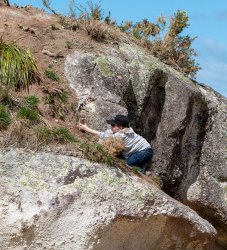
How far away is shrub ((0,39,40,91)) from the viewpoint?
13867 millimetres

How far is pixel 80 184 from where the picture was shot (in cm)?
1173

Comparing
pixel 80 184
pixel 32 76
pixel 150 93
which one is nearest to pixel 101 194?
pixel 80 184

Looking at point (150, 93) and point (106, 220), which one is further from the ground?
point (150, 93)

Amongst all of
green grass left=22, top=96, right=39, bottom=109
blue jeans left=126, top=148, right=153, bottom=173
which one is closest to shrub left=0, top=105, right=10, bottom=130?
green grass left=22, top=96, right=39, bottom=109

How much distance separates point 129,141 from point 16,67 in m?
2.54

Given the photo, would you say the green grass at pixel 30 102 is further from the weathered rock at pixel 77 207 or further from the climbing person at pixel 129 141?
the weathered rock at pixel 77 207

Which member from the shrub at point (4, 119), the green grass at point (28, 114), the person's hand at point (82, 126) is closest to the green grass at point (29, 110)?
the green grass at point (28, 114)

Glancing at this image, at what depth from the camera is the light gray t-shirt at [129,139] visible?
44.3 ft

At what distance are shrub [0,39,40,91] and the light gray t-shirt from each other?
6.08 ft

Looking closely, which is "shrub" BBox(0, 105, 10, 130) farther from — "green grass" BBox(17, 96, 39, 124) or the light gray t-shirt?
the light gray t-shirt

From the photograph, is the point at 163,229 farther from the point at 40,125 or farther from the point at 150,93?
the point at 150,93

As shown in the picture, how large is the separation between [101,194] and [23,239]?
4.59 feet

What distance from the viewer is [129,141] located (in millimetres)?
13688

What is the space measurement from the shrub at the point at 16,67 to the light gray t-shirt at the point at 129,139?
1853 mm
